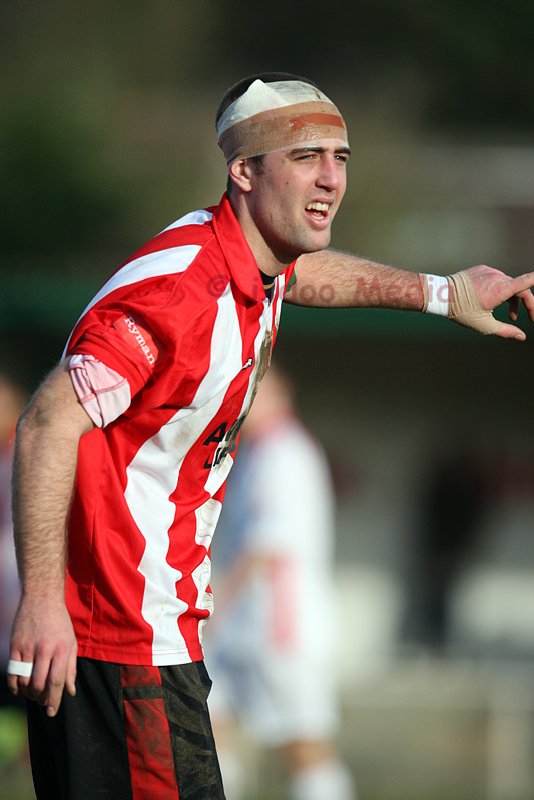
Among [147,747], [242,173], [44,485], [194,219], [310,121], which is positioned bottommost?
[147,747]

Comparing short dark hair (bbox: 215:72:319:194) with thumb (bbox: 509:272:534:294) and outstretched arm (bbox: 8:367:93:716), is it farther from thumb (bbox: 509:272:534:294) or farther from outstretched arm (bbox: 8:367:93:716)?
outstretched arm (bbox: 8:367:93:716)

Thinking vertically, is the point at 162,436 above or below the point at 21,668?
above

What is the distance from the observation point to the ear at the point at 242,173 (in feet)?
12.8

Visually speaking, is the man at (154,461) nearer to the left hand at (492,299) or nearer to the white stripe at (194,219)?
the white stripe at (194,219)

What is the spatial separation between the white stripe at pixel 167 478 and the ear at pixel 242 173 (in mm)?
351

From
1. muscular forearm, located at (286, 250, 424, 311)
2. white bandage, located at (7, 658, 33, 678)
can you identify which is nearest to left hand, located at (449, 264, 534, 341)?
A: muscular forearm, located at (286, 250, 424, 311)

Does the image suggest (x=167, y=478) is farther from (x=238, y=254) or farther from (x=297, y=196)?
(x=297, y=196)

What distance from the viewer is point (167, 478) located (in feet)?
12.5

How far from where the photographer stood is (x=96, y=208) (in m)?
26.6

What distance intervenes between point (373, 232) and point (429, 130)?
35.8 feet

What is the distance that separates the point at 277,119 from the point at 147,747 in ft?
5.44

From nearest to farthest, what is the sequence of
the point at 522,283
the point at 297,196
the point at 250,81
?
the point at 297,196 → the point at 250,81 → the point at 522,283

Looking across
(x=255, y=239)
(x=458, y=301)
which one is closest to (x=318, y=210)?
(x=255, y=239)

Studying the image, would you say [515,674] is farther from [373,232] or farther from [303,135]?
[373,232]
